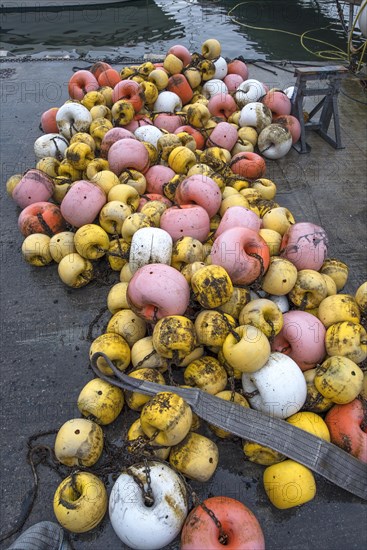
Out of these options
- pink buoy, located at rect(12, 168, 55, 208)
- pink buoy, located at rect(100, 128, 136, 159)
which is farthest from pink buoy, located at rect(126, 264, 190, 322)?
pink buoy, located at rect(100, 128, 136, 159)

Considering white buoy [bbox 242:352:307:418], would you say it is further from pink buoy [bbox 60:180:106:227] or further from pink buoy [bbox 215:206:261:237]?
pink buoy [bbox 60:180:106:227]

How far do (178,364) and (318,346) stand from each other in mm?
1135

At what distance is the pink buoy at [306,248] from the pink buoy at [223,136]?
2.41 meters

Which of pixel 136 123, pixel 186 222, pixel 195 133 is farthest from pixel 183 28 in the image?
pixel 186 222

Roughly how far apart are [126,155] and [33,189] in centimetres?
118

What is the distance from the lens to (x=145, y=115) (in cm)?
631

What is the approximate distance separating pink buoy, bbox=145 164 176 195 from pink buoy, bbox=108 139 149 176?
0.16m

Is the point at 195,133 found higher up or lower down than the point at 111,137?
lower down

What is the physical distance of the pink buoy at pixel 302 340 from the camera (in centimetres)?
323

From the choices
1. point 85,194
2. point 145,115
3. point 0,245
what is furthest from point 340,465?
point 145,115

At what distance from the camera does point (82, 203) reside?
4273 millimetres

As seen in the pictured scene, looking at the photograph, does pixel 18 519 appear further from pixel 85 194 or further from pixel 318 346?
pixel 85 194

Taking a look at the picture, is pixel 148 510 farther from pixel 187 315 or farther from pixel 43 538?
pixel 187 315

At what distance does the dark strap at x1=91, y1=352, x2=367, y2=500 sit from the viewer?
9.06 feet
